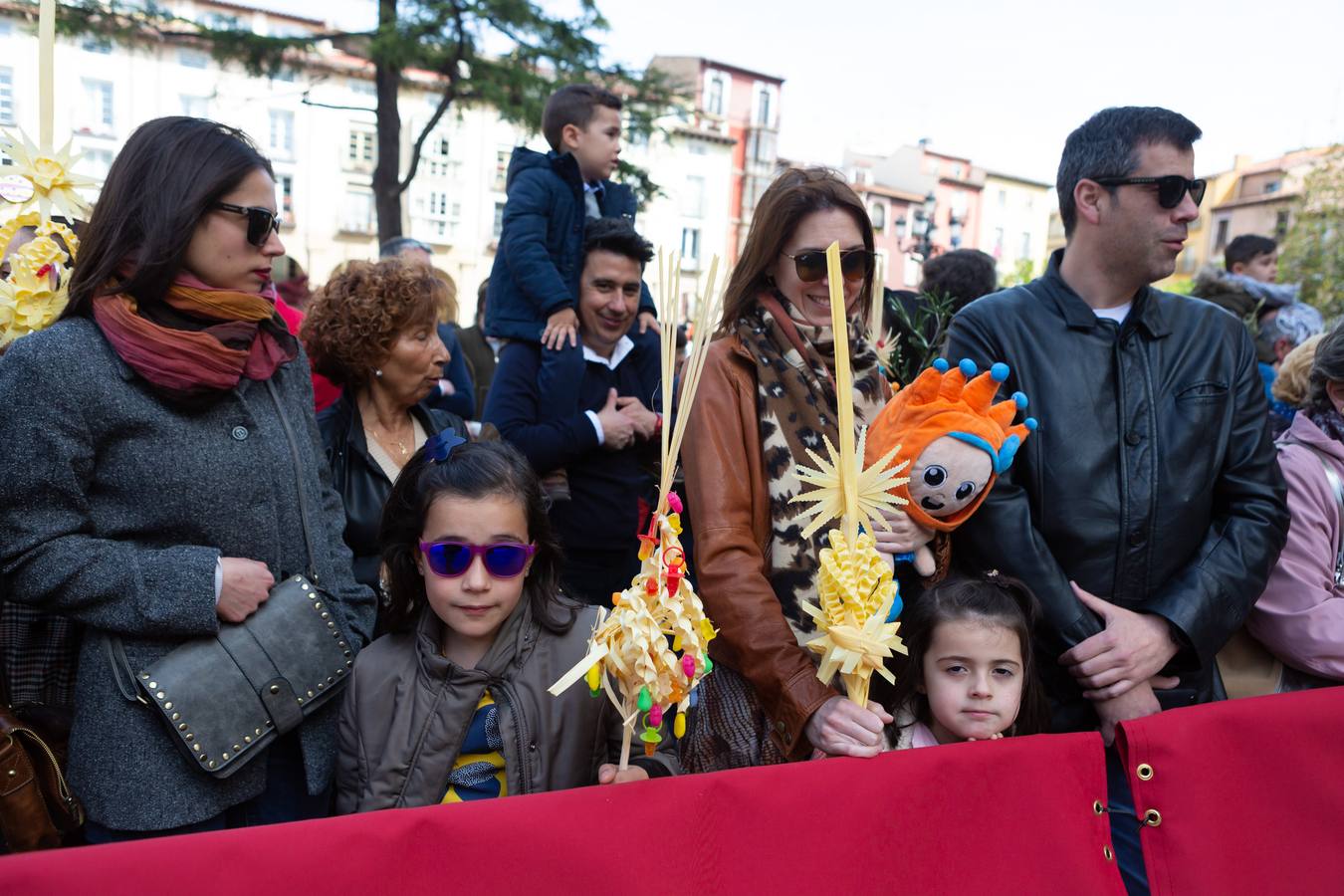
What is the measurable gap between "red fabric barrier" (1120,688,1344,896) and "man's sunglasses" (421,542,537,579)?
1294 mm

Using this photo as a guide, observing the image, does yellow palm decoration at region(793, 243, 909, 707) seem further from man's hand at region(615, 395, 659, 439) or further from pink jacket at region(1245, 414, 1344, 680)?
man's hand at region(615, 395, 659, 439)

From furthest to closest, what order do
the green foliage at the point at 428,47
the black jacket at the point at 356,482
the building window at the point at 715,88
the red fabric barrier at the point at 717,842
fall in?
the building window at the point at 715,88 < the green foliage at the point at 428,47 < the black jacket at the point at 356,482 < the red fabric barrier at the point at 717,842

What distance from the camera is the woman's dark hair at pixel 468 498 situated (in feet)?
7.15

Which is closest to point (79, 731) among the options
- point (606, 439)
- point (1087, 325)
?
point (606, 439)

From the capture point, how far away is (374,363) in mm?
3068

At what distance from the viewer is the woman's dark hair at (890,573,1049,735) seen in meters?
2.21

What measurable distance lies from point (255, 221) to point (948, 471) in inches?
61.1

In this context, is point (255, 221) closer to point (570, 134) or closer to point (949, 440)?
point (949, 440)

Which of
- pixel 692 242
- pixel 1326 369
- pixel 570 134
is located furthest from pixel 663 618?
pixel 692 242

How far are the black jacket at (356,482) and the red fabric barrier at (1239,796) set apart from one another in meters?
2.00

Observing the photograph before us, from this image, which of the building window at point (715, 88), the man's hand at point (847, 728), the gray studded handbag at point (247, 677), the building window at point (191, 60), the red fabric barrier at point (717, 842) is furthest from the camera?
the building window at point (715, 88)

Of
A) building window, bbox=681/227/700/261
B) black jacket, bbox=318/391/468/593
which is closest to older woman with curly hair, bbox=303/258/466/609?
black jacket, bbox=318/391/468/593

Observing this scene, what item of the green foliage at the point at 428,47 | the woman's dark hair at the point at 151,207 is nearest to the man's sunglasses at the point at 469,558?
the woman's dark hair at the point at 151,207

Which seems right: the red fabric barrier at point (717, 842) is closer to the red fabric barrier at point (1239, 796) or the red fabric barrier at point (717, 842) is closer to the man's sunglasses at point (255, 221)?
the red fabric barrier at point (1239, 796)
